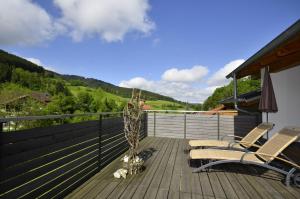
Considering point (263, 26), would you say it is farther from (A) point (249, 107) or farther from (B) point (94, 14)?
(B) point (94, 14)

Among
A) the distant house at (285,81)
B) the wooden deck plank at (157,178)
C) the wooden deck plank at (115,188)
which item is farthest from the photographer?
the distant house at (285,81)

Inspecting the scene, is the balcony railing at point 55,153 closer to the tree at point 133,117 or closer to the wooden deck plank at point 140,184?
the tree at point 133,117

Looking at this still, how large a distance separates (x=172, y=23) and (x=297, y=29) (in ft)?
46.3

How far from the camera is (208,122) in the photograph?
9.97 meters

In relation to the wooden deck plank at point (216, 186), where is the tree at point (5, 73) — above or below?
above

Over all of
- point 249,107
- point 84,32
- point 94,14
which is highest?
point 84,32

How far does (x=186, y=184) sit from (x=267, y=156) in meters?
1.61

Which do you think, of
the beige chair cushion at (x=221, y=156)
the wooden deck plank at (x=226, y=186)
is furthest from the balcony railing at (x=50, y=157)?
the wooden deck plank at (x=226, y=186)

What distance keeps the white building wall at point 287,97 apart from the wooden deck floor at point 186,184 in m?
2.22

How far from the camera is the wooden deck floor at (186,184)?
371cm

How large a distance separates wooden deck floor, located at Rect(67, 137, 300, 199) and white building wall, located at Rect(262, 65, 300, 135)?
222 cm

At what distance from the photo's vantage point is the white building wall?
6.32 meters

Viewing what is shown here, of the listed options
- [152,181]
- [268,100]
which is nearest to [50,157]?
[152,181]

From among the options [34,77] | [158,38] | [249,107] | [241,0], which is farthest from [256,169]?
[34,77]
